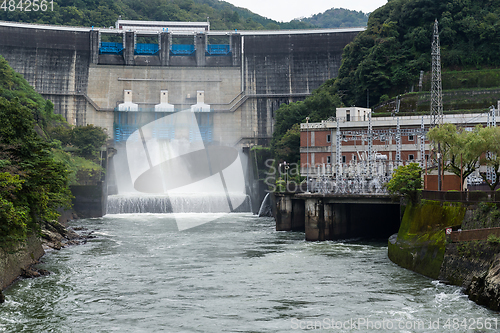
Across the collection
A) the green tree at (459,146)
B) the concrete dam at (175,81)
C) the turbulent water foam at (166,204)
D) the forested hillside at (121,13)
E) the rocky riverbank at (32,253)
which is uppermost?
the forested hillside at (121,13)

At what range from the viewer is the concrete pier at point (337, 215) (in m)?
47.3

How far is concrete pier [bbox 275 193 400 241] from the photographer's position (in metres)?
47.3

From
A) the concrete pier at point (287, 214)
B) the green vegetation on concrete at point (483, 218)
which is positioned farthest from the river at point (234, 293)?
the concrete pier at point (287, 214)

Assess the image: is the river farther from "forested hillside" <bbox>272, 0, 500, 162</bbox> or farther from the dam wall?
the dam wall

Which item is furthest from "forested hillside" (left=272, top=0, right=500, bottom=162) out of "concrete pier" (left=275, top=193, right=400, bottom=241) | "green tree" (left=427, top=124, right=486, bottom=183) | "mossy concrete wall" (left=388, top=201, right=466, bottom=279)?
"mossy concrete wall" (left=388, top=201, right=466, bottom=279)

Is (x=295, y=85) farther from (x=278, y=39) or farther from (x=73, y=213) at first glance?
(x=73, y=213)

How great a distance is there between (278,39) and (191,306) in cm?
8846

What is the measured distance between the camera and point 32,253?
36438 mm

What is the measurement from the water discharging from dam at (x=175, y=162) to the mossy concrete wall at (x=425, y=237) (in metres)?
64.0

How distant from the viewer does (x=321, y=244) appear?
4528 centimetres

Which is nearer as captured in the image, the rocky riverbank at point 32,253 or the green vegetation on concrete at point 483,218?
the green vegetation on concrete at point 483,218

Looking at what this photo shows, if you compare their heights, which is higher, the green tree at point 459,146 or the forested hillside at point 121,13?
the forested hillside at point 121,13

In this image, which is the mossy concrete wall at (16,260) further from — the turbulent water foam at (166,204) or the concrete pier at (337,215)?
the turbulent water foam at (166,204)

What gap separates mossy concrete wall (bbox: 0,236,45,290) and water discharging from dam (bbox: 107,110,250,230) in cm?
6121
